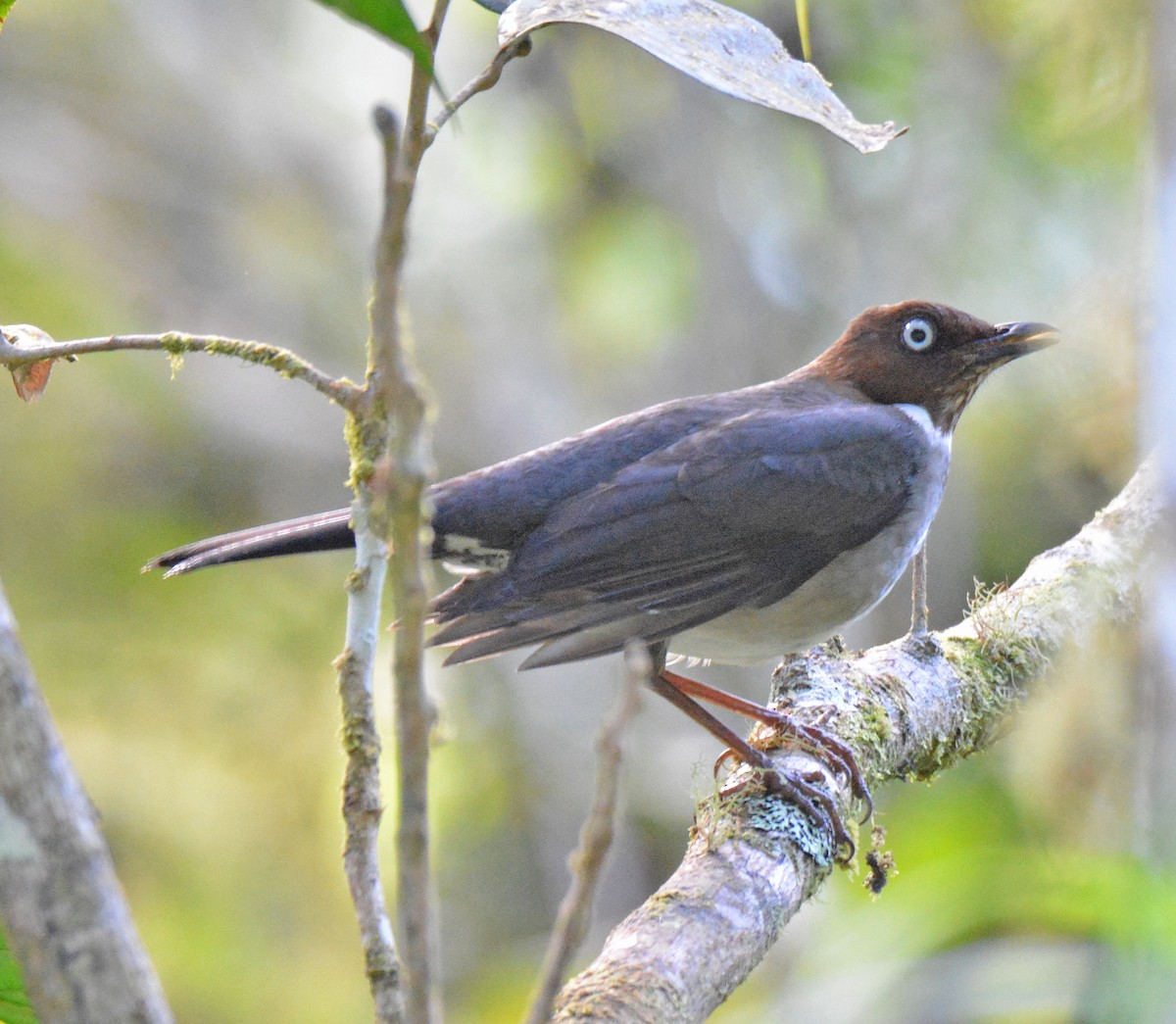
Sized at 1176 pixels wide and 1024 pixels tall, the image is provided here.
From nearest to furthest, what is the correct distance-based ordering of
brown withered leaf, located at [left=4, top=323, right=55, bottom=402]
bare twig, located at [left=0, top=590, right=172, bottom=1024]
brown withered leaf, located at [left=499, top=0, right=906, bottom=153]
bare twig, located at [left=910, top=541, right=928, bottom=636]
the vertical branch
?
bare twig, located at [left=0, top=590, right=172, bottom=1024] → the vertical branch → brown withered leaf, located at [left=499, top=0, right=906, bottom=153] → brown withered leaf, located at [left=4, top=323, right=55, bottom=402] → bare twig, located at [left=910, top=541, right=928, bottom=636]

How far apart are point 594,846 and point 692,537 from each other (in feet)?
9.11

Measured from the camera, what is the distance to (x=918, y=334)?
5.18m

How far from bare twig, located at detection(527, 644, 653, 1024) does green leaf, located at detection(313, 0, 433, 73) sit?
0.86 m

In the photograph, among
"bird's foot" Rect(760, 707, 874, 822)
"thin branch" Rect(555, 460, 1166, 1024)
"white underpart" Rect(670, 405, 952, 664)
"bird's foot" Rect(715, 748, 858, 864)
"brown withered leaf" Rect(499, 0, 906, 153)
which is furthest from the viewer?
"white underpart" Rect(670, 405, 952, 664)

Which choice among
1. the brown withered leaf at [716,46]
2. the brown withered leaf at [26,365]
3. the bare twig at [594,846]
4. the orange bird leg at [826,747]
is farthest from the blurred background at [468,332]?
the bare twig at [594,846]

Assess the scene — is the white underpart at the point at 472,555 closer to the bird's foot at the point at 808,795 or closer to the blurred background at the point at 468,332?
the bird's foot at the point at 808,795

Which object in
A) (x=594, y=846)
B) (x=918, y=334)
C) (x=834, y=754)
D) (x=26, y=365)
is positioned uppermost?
(x=918, y=334)

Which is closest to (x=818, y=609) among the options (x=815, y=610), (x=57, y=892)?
(x=815, y=610)

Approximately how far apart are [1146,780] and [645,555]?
239 cm

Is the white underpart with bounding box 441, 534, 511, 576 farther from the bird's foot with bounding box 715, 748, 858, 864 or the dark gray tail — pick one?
the bird's foot with bounding box 715, 748, 858, 864

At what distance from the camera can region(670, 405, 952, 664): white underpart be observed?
4332mm

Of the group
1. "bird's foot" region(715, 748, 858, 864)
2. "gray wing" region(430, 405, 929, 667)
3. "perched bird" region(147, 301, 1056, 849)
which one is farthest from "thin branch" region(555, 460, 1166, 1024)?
"gray wing" region(430, 405, 929, 667)

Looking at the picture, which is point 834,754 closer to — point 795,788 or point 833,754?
point 833,754

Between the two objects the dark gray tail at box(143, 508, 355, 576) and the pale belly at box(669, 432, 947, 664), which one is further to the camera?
the pale belly at box(669, 432, 947, 664)
